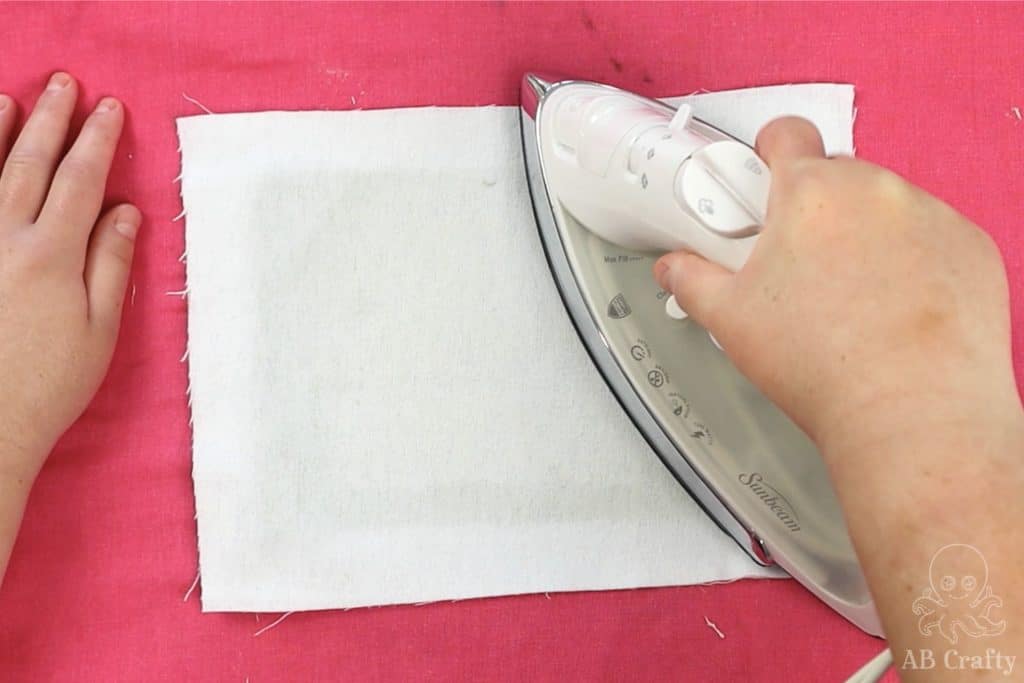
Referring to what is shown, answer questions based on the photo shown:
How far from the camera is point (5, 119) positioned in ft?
2.71

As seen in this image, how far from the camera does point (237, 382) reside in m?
0.83

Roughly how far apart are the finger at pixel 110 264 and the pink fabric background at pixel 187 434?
19mm

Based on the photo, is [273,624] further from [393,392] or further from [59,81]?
[59,81]

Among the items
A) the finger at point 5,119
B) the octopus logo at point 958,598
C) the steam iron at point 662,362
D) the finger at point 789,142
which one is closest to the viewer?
the octopus logo at point 958,598

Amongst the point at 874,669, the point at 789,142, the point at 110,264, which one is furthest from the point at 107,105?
the point at 874,669

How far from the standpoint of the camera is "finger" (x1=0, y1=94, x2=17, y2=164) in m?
0.83

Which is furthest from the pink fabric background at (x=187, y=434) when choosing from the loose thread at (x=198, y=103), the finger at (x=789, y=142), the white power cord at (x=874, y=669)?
the finger at (x=789, y=142)

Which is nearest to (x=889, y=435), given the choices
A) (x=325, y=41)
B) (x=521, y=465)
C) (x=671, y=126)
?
(x=671, y=126)

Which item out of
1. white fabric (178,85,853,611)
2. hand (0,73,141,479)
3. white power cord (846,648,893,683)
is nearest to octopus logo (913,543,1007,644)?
white power cord (846,648,893,683)

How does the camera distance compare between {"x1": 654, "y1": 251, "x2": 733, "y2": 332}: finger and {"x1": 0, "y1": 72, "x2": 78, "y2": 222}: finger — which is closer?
{"x1": 654, "y1": 251, "x2": 733, "y2": 332}: finger

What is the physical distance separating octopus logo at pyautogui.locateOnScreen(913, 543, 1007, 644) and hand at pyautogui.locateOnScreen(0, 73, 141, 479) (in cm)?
73

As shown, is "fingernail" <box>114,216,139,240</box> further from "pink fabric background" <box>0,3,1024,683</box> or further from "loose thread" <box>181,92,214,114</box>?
"loose thread" <box>181,92,214,114</box>

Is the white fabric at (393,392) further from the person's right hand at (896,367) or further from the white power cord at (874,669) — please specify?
the person's right hand at (896,367)

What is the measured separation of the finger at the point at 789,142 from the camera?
57 centimetres
